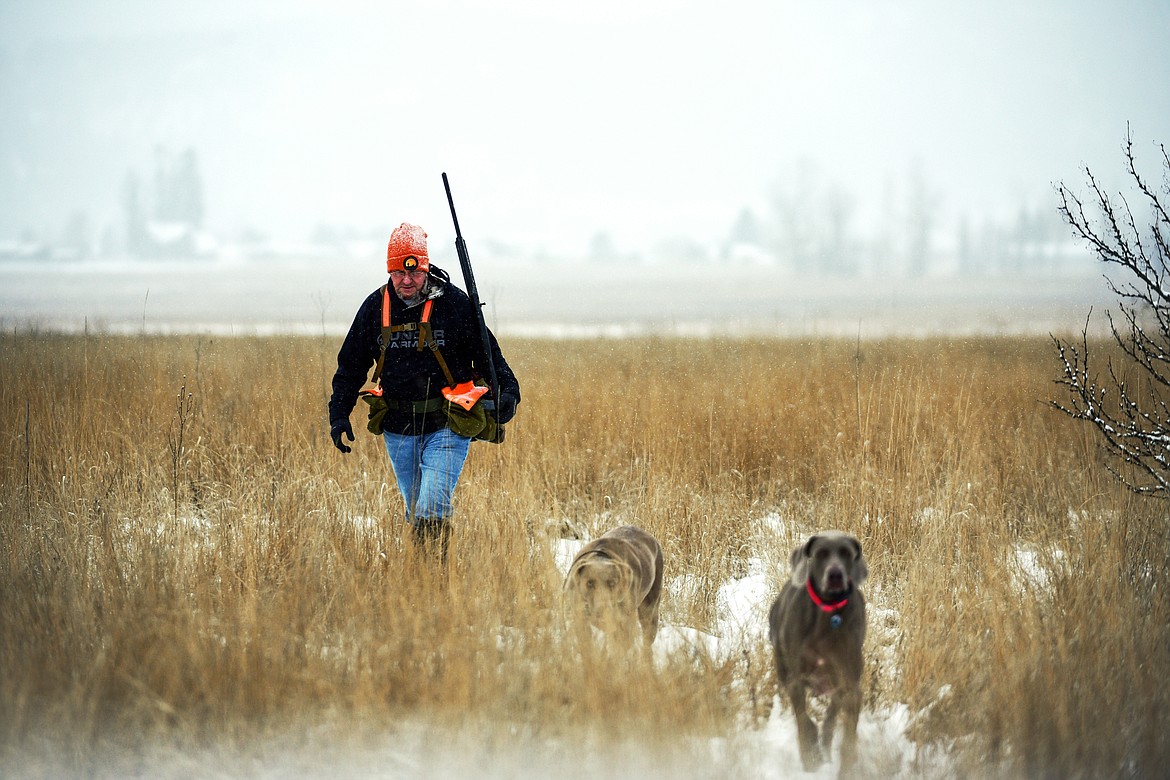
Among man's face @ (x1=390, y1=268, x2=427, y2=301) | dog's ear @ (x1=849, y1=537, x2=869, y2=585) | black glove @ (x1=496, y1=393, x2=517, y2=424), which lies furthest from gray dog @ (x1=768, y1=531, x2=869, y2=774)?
man's face @ (x1=390, y1=268, x2=427, y2=301)

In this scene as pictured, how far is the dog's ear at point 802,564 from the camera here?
296 centimetres

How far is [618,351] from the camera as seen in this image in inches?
540

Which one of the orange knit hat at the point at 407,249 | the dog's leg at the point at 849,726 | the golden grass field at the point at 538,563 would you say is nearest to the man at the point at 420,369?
the orange knit hat at the point at 407,249

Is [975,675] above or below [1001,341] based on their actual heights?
below

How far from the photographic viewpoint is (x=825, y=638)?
9.84 feet

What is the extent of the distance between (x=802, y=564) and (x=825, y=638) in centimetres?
28

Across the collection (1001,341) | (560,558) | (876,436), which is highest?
(1001,341)

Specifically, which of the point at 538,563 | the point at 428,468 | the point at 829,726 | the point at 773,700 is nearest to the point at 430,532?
the point at 428,468

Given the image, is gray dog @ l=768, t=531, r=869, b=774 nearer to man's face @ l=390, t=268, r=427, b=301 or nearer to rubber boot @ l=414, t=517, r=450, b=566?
rubber boot @ l=414, t=517, r=450, b=566

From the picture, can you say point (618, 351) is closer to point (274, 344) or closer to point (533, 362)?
point (533, 362)

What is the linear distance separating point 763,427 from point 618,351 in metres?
6.58

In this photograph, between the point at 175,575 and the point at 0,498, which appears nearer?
the point at 175,575

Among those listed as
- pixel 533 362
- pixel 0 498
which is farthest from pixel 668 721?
pixel 533 362

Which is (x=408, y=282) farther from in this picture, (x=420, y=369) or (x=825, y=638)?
(x=825, y=638)
